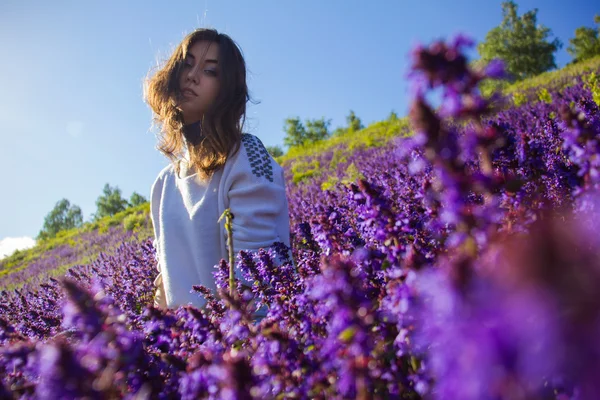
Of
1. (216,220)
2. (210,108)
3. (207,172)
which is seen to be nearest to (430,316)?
(216,220)

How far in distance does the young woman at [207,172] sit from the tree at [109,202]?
55686 mm

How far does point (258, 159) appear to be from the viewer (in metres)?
3.74

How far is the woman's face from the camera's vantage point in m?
3.85

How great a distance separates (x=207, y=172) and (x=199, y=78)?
3.21 ft

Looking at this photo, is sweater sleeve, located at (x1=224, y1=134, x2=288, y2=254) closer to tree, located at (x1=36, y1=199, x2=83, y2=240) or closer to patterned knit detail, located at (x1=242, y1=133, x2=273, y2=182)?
patterned knit detail, located at (x1=242, y1=133, x2=273, y2=182)

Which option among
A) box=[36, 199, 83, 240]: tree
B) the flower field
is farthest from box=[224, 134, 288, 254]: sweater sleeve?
box=[36, 199, 83, 240]: tree

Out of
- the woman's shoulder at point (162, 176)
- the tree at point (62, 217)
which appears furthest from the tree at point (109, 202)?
the woman's shoulder at point (162, 176)

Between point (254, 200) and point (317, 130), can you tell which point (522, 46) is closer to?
point (317, 130)

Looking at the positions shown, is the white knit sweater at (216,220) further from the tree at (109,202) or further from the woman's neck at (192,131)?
the tree at (109,202)

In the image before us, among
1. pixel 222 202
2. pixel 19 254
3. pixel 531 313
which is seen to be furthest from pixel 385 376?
pixel 19 254

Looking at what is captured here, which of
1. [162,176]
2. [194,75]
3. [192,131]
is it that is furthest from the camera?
[162,176]

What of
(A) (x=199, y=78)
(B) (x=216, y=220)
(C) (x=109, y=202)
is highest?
(C) (x=109, y=202)

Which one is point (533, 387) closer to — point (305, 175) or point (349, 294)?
point (349, 294)

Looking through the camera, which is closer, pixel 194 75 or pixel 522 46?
pixel 194 75
